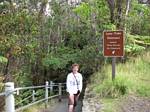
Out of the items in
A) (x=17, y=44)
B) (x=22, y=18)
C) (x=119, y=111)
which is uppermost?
(x=22, y=18)

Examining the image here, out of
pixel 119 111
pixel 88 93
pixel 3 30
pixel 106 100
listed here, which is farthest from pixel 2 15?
pixel 119 111

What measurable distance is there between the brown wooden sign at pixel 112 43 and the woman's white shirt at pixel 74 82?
2.41 metres

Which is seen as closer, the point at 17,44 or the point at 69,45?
the point at 17,44

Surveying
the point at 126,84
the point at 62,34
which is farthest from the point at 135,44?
the point at 126,84

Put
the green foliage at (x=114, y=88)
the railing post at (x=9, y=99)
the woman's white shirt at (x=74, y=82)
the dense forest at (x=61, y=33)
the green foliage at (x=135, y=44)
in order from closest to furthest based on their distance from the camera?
1. the railing post at (x=9, y=99)
2. the woman's white shirt at (x=74, y=82)
3. the green foliage at (x=114, y=88)
4. the dense forest at (x=61, y=33)
5. the green foliage at (x=135, y=44)

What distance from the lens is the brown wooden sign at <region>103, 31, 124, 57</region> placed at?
14.4 metres

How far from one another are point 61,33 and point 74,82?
41.9 feet

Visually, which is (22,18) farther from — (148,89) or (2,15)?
(148,89)

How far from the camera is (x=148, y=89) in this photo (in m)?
14.1

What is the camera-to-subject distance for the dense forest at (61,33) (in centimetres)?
1739

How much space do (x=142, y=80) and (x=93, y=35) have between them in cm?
683

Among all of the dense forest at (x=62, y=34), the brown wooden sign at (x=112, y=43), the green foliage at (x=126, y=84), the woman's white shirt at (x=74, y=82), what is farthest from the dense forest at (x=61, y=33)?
the woman's white shirt at (x=74, y=82)

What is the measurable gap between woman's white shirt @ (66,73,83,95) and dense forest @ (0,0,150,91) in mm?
3861

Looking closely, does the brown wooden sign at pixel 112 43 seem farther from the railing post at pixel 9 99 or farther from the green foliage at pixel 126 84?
the railing post at pixel 9 99
